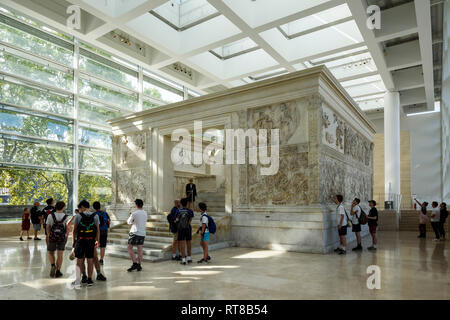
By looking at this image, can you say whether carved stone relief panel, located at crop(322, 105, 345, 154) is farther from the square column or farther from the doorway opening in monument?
the square column

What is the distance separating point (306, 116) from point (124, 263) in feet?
23.0

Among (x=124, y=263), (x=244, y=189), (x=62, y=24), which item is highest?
(x=62, y=24)

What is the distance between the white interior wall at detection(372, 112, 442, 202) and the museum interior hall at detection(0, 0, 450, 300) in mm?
343

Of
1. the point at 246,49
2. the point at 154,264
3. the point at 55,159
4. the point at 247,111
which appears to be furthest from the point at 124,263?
the point at 246,49

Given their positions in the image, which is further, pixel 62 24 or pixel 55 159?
pixel 55 159

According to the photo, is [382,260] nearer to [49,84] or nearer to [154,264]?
[154,264]

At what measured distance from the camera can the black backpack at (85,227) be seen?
19.7 ft

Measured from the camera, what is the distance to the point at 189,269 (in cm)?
749

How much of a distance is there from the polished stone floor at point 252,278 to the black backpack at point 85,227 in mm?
952

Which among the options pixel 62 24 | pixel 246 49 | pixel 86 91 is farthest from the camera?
pixel 246 49

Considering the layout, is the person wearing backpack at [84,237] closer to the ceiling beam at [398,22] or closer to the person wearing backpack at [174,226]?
the person wearing backpack at [174,226]

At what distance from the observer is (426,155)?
28.9m

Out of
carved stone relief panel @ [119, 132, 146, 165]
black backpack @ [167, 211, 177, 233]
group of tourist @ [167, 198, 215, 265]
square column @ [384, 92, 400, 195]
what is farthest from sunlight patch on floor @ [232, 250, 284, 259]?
square column @ [384, 92, 400, 195]
